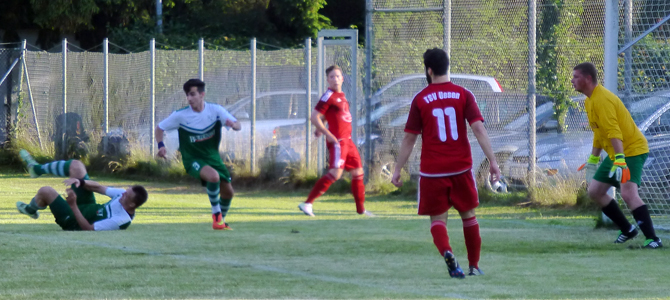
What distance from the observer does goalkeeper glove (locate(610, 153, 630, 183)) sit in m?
8.02

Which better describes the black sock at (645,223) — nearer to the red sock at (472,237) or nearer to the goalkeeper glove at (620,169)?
the goalkeeper glove at (620,169)

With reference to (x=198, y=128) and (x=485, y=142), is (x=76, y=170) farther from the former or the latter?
(x=485, y=142)

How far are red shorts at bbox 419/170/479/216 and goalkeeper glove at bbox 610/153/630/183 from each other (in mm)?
2076

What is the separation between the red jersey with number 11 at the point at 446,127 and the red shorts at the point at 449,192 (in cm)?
5

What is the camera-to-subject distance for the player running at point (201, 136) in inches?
392

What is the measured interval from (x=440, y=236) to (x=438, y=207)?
0.21 meters

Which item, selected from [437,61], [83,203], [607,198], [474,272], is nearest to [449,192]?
[474,272]

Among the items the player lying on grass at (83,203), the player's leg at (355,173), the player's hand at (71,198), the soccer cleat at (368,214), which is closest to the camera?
the player's hand at (71,198)

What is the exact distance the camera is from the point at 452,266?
21.3 ft

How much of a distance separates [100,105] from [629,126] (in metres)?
13.6

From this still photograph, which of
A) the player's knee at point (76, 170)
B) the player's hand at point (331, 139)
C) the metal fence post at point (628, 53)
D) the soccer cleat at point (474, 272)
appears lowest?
the soccer cleat at point (474, 272)

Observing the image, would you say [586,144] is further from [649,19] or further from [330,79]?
[330,79]

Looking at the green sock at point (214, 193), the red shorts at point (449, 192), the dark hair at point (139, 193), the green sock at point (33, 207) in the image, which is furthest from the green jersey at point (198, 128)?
the red shorts at point (449, 192)

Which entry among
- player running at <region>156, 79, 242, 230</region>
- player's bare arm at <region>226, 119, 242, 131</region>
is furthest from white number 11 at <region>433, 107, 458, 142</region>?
player running at <region>156, 79, 242, 230</region>
